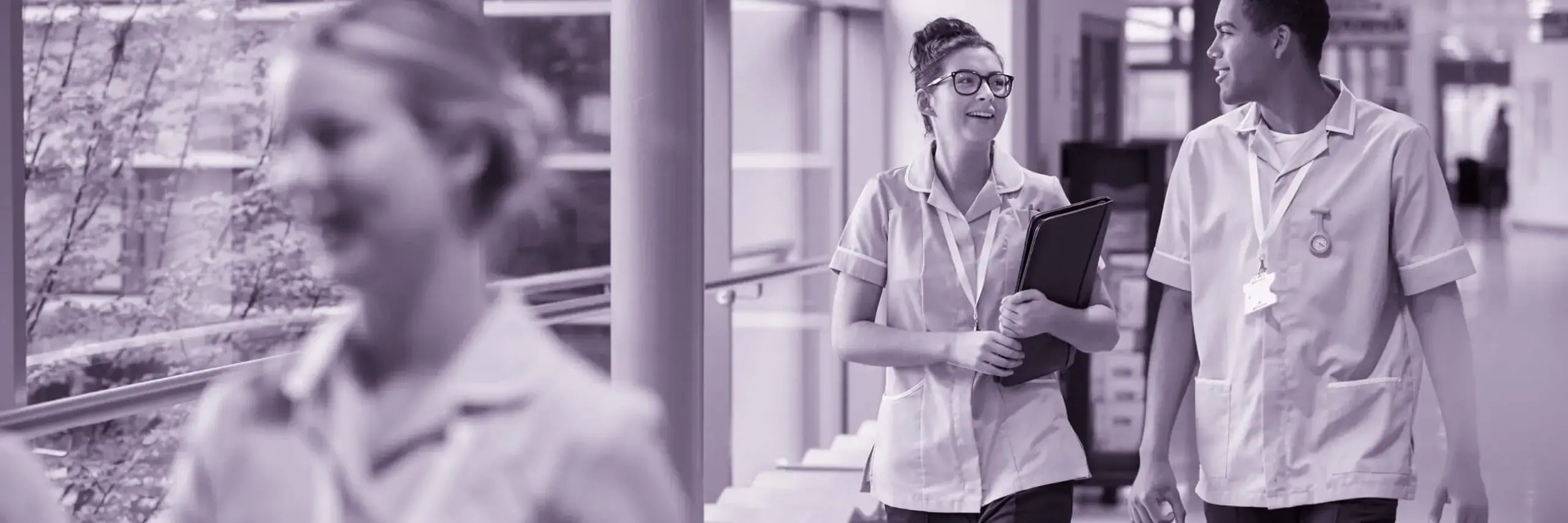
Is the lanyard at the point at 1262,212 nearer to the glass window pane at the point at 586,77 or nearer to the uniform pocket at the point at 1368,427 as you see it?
the uniform pocket at the point at 1368,427

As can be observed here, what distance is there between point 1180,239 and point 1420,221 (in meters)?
0.37

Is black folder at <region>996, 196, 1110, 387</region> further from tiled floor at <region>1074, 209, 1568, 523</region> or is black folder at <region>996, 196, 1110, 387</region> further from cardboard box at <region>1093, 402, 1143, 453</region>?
cardboard box at <region>1093, 402, 1143, 453</region>

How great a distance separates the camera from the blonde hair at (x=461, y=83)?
2.18ft

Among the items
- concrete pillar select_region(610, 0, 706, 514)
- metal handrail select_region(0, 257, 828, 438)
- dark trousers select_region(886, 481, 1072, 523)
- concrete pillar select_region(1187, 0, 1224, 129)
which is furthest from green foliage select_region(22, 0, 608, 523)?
concrete pillar select_region(1187, 0, 1224, 129)

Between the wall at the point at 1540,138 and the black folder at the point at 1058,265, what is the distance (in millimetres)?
30467

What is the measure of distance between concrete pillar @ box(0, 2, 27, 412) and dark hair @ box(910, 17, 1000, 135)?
1.45m

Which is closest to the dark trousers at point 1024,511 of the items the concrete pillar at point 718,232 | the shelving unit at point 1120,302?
the concrete pillar at point 718,232

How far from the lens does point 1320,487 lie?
262 centimetres

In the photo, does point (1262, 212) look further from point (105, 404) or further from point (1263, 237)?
point (105, 404)

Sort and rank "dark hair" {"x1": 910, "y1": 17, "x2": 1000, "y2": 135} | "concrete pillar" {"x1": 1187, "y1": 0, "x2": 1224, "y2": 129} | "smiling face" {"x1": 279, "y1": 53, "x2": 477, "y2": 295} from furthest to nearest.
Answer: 1. "concrete pillar" {"x1": 1187, "y1": 0, "x2": 1224, "y2": 129}
2. "dark hair" {"x1": 910, "y1": 17, "x2": 1000, "y2": 135}
3. "smiling face" {"x1": 279, "y1": 53, "x2": 477, "y2": 295}

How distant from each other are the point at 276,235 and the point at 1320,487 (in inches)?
116

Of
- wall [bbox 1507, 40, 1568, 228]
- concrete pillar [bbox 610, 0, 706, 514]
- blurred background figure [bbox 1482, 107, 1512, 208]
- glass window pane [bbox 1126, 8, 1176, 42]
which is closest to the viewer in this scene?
concrete pillar [bbox 610, 0, 706, 514]

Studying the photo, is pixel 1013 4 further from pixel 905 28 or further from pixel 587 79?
pixel 587 79

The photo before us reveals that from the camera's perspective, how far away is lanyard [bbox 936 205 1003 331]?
2859mm
